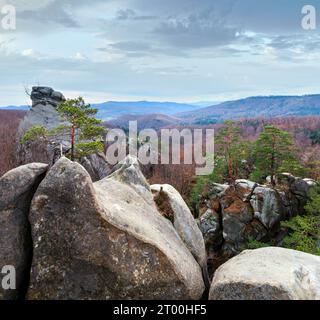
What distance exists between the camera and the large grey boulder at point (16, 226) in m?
10.1

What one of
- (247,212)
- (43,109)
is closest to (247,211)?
(247,212)

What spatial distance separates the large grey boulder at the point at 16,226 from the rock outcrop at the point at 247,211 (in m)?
32.0

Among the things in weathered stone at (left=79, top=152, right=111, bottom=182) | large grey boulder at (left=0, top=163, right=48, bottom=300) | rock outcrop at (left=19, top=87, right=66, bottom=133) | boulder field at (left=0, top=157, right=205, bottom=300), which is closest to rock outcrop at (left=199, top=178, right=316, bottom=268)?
weathered stone at (left=79, top=152, right=111, bottom=182)

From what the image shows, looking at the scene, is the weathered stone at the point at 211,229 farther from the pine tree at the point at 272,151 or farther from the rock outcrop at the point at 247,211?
the pine tree at the point at 272,151

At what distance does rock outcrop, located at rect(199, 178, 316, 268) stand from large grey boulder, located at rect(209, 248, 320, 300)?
29616mm

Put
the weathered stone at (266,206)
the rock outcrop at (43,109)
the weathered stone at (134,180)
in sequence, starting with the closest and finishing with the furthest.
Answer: the weathered stone at (134,180)
the weathered stone at (266,206)
the rock outcrop at (43,109)

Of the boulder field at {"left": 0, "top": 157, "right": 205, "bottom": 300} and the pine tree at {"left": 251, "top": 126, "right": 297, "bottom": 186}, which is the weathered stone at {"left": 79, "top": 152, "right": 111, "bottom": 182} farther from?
the boulder field at {"left": 0, "top": 157, "right": 205, "bottom": 300}

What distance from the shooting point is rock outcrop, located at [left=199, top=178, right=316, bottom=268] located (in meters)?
41.0

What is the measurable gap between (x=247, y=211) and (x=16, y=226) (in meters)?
33.7

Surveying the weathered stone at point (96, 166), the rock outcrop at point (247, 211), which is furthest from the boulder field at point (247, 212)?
the weathered stone at point (96, 166)

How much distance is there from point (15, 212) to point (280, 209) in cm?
3493

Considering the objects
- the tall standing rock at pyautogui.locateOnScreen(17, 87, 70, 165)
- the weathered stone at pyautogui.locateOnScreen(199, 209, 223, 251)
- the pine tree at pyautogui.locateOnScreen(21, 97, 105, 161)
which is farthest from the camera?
the tall standing rock at pyautogui.locateOnScreen(17, 87, 70, 165)

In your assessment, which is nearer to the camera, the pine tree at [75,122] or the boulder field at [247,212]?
the pine tree at [75,122]
